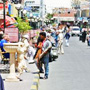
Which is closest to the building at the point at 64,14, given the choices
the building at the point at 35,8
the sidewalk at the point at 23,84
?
the building at the point at 35,8

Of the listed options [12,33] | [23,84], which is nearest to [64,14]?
[12,33]

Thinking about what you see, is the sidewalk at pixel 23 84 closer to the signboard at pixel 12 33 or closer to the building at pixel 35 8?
the signboard at pixel 12 33

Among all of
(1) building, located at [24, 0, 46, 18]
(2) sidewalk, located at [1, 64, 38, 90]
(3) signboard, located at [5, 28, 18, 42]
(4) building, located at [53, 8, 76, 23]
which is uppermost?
(3) signboard, located at [5, 28, 18, 42]

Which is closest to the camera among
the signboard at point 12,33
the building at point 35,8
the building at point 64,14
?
the signboard at point 12,33

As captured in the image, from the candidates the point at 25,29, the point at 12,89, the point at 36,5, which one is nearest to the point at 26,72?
the point at 12,89

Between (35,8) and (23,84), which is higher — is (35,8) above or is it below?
below

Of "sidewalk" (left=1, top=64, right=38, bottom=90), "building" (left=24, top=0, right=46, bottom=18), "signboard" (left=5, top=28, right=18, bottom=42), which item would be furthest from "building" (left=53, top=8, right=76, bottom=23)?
"sidewalk" (left=1, top=64, right=38, bottom=90)

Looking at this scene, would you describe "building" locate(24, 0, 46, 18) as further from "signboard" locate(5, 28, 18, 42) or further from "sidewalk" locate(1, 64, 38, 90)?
"sidewalk" locate(1, 64, 38, 90)

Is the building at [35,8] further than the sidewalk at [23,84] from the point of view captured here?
Yes

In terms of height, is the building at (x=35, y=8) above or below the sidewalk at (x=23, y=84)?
below

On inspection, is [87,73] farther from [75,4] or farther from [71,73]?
[75,4]

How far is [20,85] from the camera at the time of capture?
44.8 ft

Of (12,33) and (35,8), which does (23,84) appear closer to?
(12,33)

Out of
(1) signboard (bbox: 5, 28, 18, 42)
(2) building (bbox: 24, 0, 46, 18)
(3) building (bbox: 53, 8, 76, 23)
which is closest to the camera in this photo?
(1) signboard (bbox: 5, 28, 18, 42)
